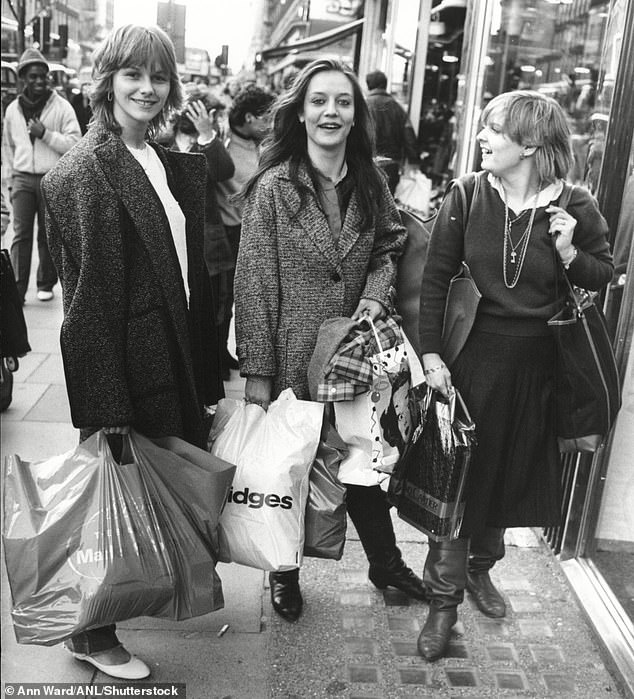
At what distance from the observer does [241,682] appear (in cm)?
283

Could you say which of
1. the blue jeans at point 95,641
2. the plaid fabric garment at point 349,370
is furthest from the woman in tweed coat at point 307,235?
the blue jeans at point 95,641

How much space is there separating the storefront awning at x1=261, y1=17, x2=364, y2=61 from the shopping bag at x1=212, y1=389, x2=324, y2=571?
14657 mm

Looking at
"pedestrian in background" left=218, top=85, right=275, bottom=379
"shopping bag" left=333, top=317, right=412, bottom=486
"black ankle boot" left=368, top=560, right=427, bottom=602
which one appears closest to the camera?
"shopping bag" left=333, top=317, right=412, bottom=486

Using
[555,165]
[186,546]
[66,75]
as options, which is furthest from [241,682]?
[66,75]

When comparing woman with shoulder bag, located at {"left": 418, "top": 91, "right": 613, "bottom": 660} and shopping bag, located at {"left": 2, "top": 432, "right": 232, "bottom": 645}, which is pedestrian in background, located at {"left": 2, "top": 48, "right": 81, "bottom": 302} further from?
woman with shoulder bag, located at {"left": 418, "top": 91, "right": 613, "bottom": 660}

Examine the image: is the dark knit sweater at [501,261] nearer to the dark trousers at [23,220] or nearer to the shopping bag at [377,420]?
the shopping bag at [377,420]

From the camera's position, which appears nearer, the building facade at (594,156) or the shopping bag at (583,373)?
the shopping bag at (583,373)

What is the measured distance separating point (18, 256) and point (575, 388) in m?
5.71

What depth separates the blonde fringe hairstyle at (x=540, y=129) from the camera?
2635 mm

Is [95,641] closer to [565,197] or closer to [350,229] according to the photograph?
[350,229]

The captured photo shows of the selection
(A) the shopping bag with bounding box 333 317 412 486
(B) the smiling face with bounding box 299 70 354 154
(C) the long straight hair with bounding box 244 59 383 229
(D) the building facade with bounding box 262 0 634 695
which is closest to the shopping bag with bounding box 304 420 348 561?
(A) the shopping bag with bounding box 333 317 412 486

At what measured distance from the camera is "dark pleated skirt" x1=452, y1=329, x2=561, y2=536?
9.32ft

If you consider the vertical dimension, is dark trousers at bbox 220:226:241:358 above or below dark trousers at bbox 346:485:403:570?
above

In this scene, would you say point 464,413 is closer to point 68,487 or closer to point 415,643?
point 415,643
